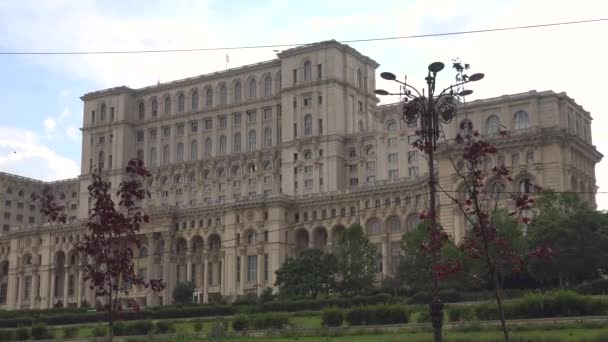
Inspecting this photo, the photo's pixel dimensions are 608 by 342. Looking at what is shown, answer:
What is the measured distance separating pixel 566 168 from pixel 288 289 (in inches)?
1235

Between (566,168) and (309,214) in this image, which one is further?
(309,214)

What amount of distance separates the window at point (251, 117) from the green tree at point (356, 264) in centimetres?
4560

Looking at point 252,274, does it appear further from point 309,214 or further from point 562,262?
point 562,262

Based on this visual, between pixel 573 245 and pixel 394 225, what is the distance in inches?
1528

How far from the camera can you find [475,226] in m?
27.5

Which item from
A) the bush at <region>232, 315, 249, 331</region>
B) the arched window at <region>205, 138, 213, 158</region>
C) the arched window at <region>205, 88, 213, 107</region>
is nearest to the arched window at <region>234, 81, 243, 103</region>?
the arched window at <region>205, 88, 213, 107</region>

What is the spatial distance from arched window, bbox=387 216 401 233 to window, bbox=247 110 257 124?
114ft

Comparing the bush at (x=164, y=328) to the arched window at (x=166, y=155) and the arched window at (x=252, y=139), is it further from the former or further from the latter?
the arched window at (x=166, y=155)

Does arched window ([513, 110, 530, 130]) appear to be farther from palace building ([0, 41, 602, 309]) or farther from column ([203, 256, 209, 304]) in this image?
column ([203, 256, 209, 304])

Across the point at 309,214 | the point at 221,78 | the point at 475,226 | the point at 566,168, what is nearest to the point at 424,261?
the point at 566,168

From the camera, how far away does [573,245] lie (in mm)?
69688

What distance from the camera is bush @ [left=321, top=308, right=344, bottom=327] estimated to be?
48.2 m

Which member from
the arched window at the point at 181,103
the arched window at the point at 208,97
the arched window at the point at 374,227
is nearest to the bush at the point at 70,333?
the arched window at the point at 374,227

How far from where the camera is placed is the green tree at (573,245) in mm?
69562
